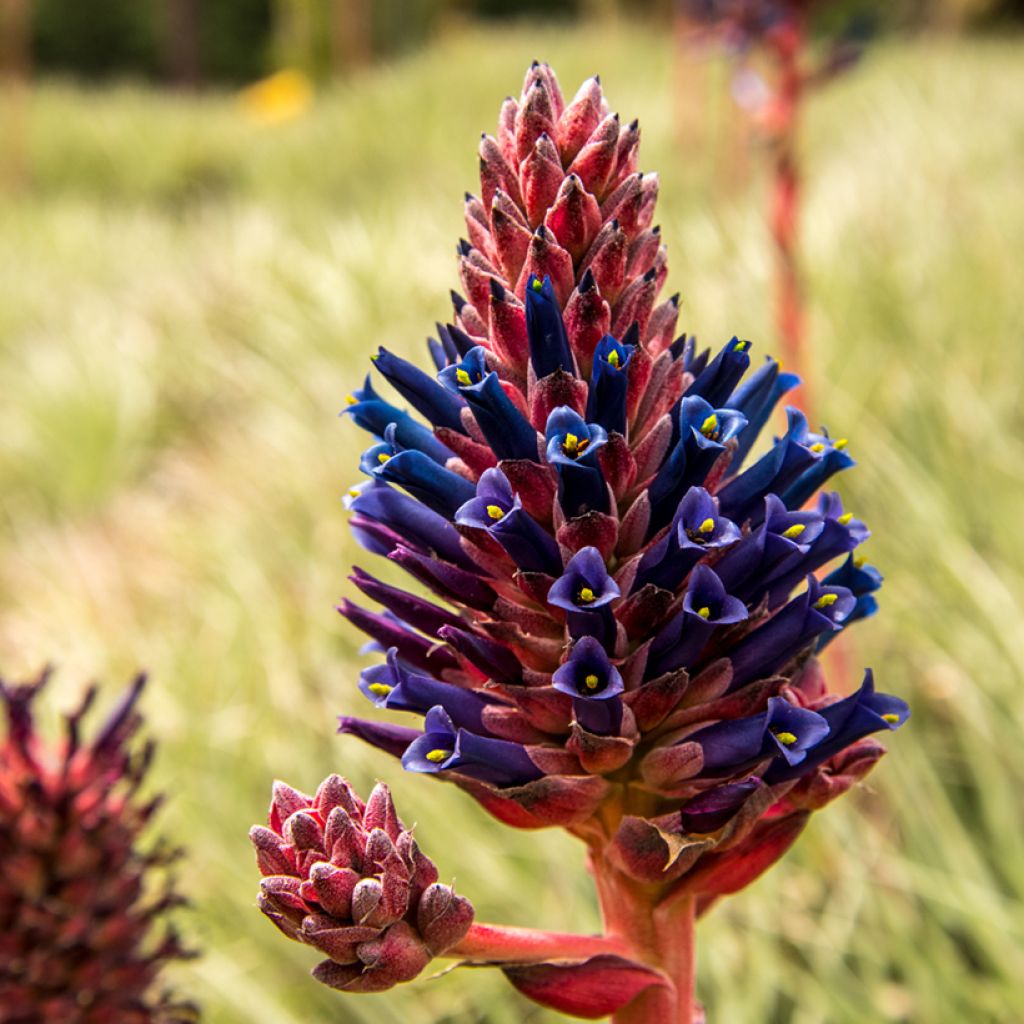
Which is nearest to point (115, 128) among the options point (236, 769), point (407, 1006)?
point (236, 769)

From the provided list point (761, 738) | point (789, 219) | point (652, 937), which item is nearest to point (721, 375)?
point (761, 738)

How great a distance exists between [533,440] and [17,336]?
9305mm

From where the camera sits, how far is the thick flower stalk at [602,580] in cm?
94

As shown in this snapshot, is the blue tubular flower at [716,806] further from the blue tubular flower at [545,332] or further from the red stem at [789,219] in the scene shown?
the red stem at [789,219]

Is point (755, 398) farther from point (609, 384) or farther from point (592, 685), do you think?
point (592, 685)

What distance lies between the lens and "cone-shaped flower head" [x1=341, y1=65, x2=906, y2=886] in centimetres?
94

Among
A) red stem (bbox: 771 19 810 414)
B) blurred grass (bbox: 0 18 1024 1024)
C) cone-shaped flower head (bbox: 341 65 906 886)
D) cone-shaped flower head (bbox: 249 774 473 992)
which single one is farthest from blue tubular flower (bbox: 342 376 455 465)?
red stem (bbox: 771 19 810 414)

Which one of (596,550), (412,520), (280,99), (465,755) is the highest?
(280,99)

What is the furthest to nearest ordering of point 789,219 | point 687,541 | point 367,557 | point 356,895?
point 367,557, point 789,219, point 687,541, point 356,895

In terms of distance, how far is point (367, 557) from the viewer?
4.30 metres

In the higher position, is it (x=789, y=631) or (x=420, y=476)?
(x=420, y=476)

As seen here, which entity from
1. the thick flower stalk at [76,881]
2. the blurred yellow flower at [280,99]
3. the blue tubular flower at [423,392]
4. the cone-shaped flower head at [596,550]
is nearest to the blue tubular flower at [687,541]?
the cone-shaped flower head at [596,550]

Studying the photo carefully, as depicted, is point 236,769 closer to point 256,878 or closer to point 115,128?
point 256,878

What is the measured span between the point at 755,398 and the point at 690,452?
185 mm
